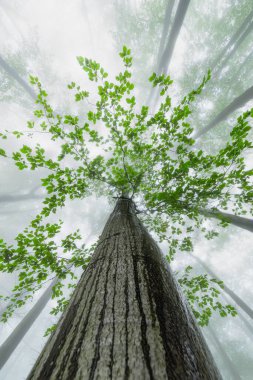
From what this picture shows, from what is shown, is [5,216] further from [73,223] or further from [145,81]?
[145,81]

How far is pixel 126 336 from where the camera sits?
0.76m

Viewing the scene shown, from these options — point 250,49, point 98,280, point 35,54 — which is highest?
point 35,54

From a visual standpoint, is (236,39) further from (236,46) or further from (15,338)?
(15,338)

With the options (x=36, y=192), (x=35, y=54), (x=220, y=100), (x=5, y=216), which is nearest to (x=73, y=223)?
(x=5, y=216)

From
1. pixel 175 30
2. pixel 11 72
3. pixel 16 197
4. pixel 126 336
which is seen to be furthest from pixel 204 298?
pixel 16 197

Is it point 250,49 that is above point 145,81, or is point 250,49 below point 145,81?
below

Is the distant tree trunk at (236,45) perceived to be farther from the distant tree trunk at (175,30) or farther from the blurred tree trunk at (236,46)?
the distant tree trunk at (175,30)

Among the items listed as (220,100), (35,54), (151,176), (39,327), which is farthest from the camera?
(39,327)

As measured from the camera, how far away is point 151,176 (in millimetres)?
5297

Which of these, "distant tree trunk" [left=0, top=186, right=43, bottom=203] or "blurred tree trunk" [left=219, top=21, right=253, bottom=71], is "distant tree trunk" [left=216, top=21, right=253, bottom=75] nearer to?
"blurred tree trunk" [left=219, top=21, right=253, bottom=71]

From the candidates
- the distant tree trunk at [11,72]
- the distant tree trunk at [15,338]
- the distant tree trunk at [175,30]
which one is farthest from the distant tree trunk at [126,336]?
the distant tree trunk at [11,72]

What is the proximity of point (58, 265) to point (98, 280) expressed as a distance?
2.55 metres

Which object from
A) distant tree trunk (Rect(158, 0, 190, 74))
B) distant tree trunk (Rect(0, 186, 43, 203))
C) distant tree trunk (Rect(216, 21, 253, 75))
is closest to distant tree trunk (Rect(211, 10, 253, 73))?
distant tree trunk (Rect(216, 21, 253, 75))

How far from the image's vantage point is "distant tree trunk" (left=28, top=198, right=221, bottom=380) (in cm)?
64
